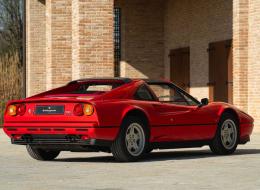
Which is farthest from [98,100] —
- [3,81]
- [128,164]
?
[3,81]

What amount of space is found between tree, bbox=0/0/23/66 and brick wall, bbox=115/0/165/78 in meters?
19.7

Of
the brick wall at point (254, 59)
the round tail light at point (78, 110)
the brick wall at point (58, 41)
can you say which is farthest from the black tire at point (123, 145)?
the brick wall at point (58, 41)

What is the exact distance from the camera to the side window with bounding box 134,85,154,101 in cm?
1362

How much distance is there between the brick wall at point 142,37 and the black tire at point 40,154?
18.4 m

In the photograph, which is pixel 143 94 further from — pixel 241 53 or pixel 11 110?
pixel 241 53

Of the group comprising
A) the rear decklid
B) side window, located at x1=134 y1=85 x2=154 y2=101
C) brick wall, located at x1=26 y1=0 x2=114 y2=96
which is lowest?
the rear decklid

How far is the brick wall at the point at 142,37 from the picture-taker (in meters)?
32.7

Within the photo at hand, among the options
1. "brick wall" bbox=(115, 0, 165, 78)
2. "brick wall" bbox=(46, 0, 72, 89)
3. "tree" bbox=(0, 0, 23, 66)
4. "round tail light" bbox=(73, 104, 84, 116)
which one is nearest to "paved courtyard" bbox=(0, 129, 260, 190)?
"round tail light" bbox=(73, 104, 84, 116)

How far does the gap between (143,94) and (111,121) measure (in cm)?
107

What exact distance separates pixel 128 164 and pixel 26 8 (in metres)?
22.1

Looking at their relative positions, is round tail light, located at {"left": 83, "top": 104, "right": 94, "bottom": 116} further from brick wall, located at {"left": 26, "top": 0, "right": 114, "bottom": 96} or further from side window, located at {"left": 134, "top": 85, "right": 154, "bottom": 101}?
brick wall, located at {"left": 26, "top": 0, "right": 114, "bottom": 96}

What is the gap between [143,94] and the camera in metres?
13.8

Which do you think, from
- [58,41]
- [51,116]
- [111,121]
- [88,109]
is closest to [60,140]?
[51,116]

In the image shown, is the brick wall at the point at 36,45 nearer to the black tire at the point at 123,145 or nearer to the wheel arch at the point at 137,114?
the wheel arch at the point at 137,114
